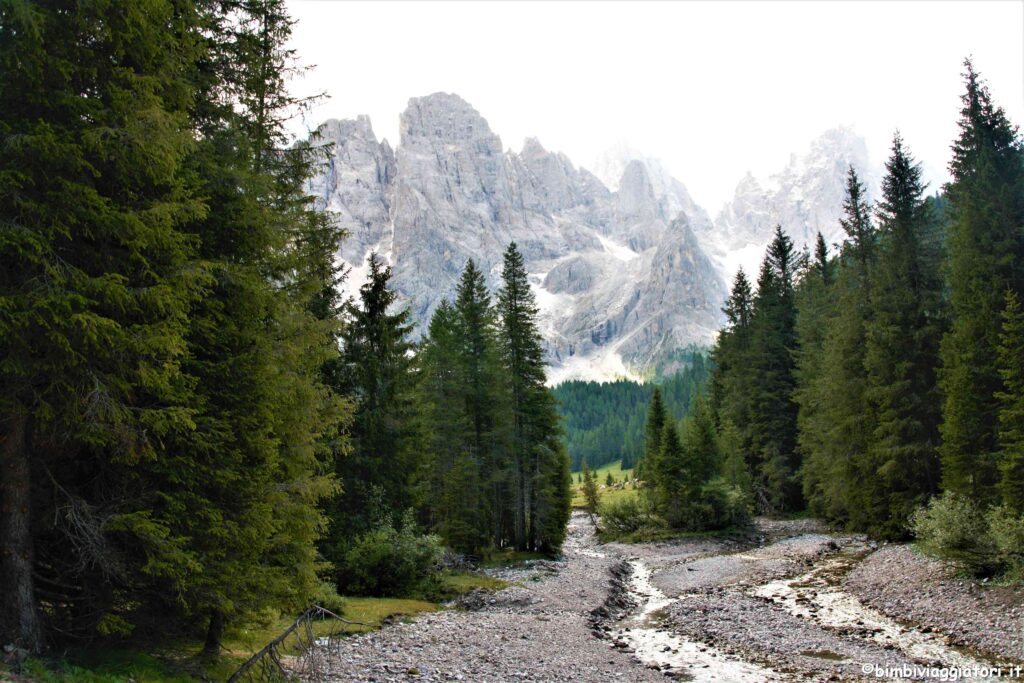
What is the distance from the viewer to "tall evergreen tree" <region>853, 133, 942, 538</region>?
3244 centimetres

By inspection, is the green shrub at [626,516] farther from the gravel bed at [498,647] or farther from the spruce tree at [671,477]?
the gravel bed at [498,647]

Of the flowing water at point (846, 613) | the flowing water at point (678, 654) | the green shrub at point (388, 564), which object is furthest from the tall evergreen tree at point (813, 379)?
the green shrub at point (388, 564)

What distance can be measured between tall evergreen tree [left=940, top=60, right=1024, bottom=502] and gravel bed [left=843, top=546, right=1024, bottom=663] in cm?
433

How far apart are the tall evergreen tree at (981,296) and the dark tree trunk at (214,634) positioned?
27707 mm

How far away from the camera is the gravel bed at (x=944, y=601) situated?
16.0 m

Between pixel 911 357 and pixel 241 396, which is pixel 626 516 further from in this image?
pixel 241 396

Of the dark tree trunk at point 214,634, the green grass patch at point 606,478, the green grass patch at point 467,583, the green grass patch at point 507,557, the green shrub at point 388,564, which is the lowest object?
the green grass patch at point 606,478

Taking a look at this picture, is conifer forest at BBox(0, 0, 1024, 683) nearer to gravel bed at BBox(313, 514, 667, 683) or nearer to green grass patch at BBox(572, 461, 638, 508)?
gravel bed at BBox(313, 514, 667, 683)

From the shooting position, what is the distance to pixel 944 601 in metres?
19.8

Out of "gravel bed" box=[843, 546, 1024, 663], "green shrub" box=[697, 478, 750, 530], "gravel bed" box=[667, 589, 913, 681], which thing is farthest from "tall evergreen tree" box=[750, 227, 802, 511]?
"gravel bed" box=[667, 589, 913, 681]

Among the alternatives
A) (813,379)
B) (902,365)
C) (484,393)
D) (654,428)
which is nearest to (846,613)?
(902,365)

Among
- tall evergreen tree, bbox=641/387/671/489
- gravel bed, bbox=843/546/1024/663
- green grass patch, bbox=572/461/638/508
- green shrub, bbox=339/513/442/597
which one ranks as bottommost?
green grass patch, bbox=572/461/638/508

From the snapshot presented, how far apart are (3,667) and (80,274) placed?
5115mm

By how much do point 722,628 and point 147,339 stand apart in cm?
1978
